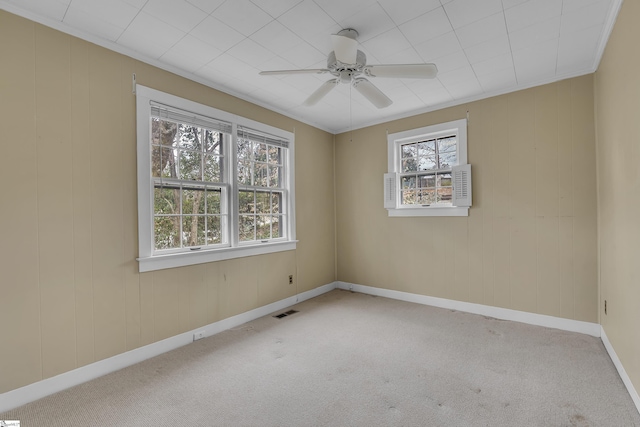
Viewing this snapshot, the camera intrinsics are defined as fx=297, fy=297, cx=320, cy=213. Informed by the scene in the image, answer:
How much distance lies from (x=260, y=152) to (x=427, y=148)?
2.27m

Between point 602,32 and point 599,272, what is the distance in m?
2.16

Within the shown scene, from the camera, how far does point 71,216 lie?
2232 millimetres

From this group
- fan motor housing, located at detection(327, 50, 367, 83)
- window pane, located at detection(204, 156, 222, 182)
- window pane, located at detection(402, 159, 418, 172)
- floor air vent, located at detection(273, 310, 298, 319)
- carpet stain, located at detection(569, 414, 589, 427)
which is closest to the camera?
carpet stain, located at detection(569, 414, 589, 427)

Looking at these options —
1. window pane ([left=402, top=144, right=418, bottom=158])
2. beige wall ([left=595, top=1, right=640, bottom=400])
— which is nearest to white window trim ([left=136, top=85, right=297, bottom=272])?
window pane ([left=402, top=144, right=418, bottom=158])

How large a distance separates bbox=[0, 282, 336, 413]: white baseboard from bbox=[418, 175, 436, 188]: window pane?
2721 millimetres

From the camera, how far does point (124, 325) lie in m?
2.50

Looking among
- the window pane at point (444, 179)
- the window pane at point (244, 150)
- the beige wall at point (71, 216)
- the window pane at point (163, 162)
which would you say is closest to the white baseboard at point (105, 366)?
the beige wall at point (71, 216)

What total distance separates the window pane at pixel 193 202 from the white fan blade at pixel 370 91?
1.87 m

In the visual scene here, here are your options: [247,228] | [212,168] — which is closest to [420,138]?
[247,228]

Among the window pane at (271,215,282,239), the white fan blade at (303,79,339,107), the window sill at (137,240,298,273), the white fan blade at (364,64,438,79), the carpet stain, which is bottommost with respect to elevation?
the carpet stain

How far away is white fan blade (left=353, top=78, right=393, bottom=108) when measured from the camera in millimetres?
2434

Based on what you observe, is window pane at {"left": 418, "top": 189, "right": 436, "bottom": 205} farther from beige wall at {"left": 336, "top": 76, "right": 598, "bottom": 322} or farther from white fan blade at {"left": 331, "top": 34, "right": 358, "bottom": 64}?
white fan blade at {"left": 331, "top": 34, "right": 358, "bottom": 64}

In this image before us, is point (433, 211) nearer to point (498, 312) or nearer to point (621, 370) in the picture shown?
point (498, 312)

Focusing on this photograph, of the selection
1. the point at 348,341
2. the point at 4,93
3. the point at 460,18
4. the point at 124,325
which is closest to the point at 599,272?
the point at 348,341
